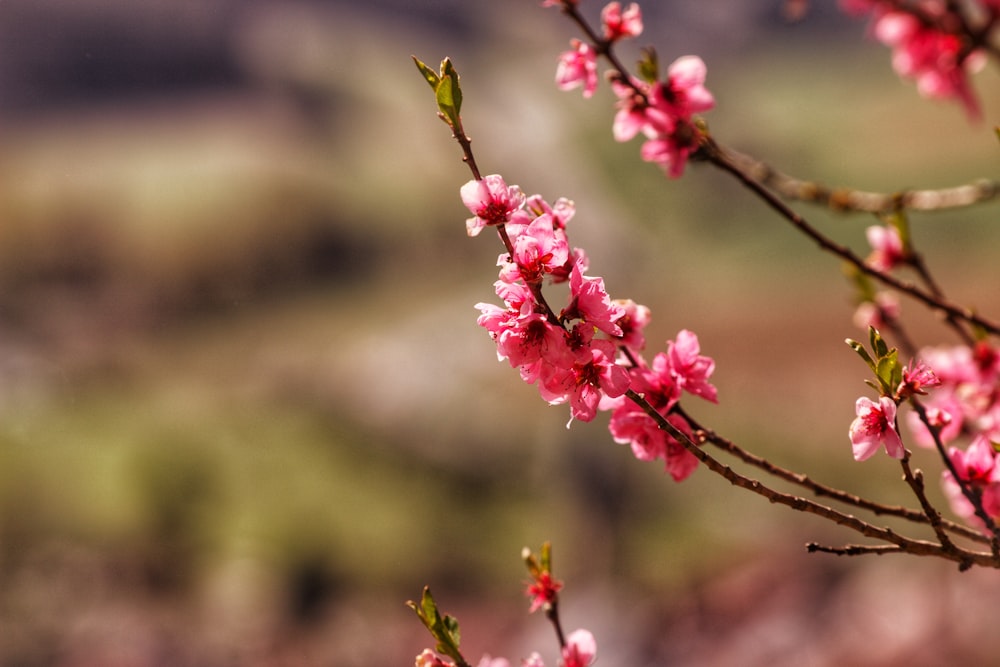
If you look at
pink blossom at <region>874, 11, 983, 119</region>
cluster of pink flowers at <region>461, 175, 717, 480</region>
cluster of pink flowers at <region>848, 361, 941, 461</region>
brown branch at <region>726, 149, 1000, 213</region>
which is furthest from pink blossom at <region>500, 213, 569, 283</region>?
pink blossom at <region>874, 11, 983, 119</region>

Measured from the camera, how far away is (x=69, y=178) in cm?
1184

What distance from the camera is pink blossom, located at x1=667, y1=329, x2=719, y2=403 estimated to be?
62cm

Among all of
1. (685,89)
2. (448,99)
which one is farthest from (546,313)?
(685,89)

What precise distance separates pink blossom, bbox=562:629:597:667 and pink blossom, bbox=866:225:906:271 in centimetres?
51

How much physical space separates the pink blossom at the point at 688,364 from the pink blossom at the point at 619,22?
0.30 m

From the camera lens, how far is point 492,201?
540 mm

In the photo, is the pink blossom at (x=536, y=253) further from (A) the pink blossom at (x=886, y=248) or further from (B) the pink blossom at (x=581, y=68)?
(A) the pink blossom at (x=886, y=248)

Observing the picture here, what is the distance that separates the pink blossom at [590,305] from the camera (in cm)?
50

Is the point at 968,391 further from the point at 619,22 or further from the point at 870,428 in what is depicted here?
the point at 619,22

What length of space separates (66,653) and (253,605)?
3.78 feet

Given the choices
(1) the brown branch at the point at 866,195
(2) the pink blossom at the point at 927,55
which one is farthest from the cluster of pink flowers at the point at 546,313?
(2) the pink blossom at the point at 927,55

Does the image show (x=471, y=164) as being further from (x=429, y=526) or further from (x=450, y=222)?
(x=450, y=222)

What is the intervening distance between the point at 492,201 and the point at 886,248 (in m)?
0.57

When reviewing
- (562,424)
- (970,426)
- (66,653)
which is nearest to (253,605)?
(66,653)
